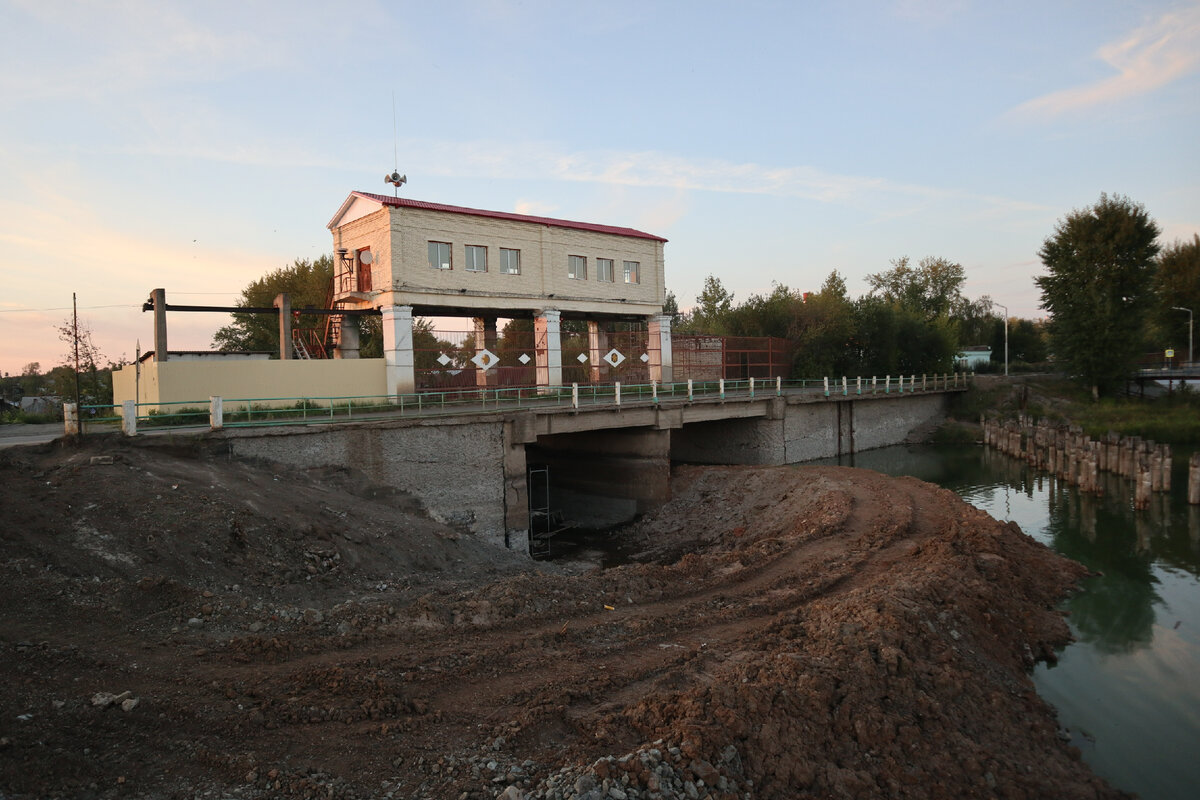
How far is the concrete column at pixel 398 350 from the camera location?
24469 millimetres

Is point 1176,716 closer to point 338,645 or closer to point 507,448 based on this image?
point 338,645

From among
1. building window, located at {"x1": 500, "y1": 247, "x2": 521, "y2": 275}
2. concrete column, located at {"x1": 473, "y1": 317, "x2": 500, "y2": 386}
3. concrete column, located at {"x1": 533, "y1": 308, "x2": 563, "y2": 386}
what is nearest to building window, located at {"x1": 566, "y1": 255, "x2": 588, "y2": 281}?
concrete column, located at {"x1": 533, "y1": 308, "x2": 563, "y2": 386}

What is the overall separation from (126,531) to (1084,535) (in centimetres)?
2459

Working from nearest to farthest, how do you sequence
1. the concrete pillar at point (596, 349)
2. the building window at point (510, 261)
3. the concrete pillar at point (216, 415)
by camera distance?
the concrete pillar at point (216, 415)
the building window at point (510, 261)
the concrete pillar at point (596, 349)

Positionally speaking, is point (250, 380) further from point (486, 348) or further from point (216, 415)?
point (486, 348)

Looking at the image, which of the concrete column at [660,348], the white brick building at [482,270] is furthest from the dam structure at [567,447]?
the white brick building at [482,270]

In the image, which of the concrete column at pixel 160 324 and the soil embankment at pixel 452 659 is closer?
the soil embankment at pixel 452 659

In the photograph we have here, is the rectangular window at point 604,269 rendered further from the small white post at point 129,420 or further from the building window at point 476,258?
the small white post at point 129,420

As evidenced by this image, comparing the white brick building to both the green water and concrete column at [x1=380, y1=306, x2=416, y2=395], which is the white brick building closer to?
concrete column at [x1=380, y1=306, x2=416, y2=395]

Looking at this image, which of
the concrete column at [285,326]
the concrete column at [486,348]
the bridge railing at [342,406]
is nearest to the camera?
the bridge railing at [342,406]

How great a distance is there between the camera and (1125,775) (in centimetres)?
910

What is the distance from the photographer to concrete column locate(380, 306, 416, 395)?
24.5m

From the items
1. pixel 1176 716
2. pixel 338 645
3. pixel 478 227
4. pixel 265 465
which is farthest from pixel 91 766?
pixel 478 227

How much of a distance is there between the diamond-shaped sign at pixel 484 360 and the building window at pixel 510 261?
346 centimetres
